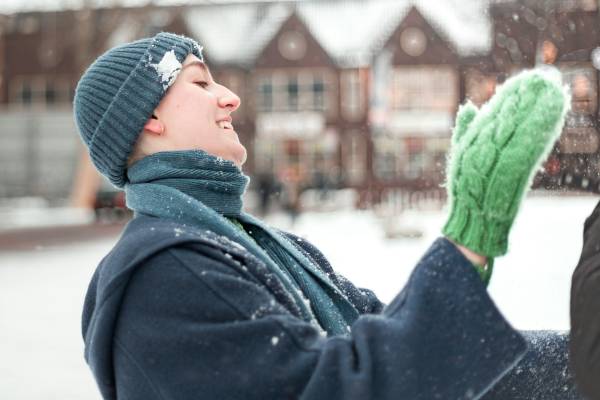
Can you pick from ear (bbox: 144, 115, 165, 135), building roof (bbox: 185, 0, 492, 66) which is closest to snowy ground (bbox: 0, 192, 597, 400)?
ear (bbox: 144, 115, 165, 135)

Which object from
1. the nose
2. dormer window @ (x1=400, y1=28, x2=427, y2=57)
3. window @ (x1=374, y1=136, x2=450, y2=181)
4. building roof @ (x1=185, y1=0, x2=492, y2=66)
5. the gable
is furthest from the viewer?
dormer window @ (x1=400, y1=28, x2=427, y2=57)

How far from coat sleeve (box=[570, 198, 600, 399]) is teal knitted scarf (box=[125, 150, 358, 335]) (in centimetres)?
50

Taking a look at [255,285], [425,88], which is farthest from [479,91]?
[425,88]

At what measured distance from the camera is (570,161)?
2.43 m

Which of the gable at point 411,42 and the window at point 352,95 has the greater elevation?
the gable at point 411,42

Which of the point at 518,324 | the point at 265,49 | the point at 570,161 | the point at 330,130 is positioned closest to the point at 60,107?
the point at 265,49

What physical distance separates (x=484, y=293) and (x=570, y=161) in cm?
133

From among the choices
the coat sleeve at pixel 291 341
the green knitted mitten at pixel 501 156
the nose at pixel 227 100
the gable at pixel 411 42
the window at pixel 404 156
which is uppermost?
the gable at pixel 411 42

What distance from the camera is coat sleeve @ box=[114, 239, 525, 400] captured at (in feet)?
4.03

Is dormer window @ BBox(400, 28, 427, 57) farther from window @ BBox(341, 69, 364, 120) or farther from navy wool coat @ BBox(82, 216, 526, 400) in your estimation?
navy wool coat @ BBox(82, 216, 526, 400)

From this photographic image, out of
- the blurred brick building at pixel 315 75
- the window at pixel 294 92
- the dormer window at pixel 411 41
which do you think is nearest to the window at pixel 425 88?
the blurred brick building at pixel 315 75

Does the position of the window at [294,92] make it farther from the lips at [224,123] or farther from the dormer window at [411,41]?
the lips at [224,123]

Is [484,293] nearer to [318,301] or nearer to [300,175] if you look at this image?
[318,301]

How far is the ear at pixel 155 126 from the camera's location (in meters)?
1.63
